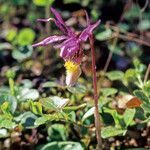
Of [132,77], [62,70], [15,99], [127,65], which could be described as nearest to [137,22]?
[127,65]

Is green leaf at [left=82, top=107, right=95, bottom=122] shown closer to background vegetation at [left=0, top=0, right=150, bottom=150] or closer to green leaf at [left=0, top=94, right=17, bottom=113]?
background vegetation at [left=0, top=0, right=150, bottom=150]

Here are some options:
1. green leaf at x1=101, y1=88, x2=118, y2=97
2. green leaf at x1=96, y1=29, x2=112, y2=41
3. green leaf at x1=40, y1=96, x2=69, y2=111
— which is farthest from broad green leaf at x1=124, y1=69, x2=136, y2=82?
green leaf at x1=40, y1=96, x2=69, y2=111

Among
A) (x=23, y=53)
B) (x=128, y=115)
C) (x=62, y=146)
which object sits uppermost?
(x=23, y=53)

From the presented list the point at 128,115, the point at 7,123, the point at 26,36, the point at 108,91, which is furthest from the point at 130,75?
the point at 26,36

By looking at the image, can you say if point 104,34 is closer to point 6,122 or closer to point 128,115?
point 128,115

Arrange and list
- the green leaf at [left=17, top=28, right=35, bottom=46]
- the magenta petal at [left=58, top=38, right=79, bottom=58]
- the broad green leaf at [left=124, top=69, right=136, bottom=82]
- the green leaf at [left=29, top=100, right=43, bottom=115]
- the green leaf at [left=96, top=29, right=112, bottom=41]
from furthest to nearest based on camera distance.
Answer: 1. the green leaf at [left=17, top=28, right=35, bottom=46]
2. the green leaf at [left=96, top=29, right=112, bottom=41]
3. the broad green leaf at [left=124, top=69, right=136, bottom=82]
4. the green leaf at [left=29, top=100, right=43, bottom=115]
5. the magenta petal at [left=58, top=38, right=79, bottom=58]

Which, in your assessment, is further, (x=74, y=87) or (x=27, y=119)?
(x=74, y=87)
